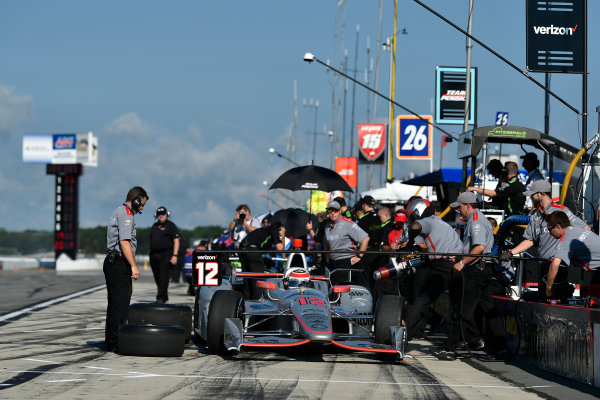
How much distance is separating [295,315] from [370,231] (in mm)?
5924

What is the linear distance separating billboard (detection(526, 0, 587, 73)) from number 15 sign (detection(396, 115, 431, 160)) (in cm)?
1564

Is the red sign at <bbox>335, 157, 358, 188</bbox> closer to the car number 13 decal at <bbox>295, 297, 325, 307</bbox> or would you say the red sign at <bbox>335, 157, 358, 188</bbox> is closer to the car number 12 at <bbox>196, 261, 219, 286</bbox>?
the car number 12 at <bbox>196, 261, 219, 286</bbox>

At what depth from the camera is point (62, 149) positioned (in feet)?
220

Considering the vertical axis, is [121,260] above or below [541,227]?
below

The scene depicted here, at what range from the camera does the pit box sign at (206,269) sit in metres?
12.5

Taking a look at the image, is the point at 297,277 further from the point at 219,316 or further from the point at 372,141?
the point at 372,141

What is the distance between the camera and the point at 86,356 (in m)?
11.3

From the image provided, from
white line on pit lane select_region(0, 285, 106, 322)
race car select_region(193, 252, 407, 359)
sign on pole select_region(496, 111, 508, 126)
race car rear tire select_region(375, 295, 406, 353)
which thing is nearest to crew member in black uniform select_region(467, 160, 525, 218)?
race car select_region(193, 252, 407, 359)

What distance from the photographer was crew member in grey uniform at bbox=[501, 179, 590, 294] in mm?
11664

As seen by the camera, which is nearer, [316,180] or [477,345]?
[477,345]

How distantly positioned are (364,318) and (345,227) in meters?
3.51

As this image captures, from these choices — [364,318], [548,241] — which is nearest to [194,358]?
[364,318]

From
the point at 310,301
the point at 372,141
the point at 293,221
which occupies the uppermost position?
the point at 372,141

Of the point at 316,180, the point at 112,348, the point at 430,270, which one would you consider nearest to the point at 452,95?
the point at 316,180
